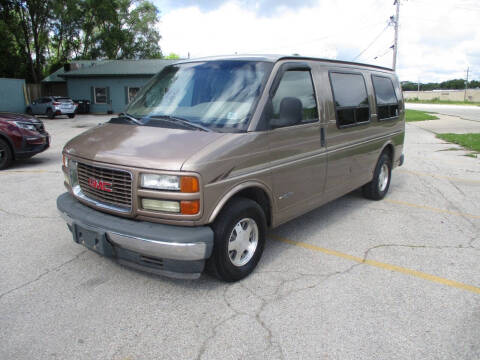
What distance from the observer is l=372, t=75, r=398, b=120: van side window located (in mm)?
5961

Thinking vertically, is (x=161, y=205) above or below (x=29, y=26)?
below

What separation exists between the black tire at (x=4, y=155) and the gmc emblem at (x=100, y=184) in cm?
632

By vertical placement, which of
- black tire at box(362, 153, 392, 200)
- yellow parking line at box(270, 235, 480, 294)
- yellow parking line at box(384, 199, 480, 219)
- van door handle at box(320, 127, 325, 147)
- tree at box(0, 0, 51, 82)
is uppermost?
tree at box(0, 0, 51, 82)

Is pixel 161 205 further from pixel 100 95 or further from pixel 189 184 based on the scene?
pixel 100 95

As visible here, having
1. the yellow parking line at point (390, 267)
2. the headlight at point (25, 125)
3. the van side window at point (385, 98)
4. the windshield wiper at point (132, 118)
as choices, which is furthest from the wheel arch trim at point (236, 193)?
the headlight at point (25, 125)

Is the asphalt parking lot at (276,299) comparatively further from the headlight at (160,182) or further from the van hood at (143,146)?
the van hood at (143,146)

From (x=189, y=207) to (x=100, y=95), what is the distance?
104 ft

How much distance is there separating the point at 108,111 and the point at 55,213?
26.6 meters

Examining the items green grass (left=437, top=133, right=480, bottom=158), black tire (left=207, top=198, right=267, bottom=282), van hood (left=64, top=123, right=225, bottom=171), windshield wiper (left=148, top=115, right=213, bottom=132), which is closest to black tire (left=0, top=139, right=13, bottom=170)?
van hood (left=64, top=123, right=225, bottom=171)

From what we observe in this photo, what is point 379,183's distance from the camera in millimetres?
6438

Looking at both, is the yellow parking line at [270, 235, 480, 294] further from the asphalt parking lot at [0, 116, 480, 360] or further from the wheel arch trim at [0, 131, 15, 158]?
the wheel arch trim at [0, 131, 15, 158]

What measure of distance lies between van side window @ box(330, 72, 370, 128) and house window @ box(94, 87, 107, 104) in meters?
29.4

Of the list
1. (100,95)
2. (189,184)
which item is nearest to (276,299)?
(189,184)

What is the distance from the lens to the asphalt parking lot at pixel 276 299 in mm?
2773
